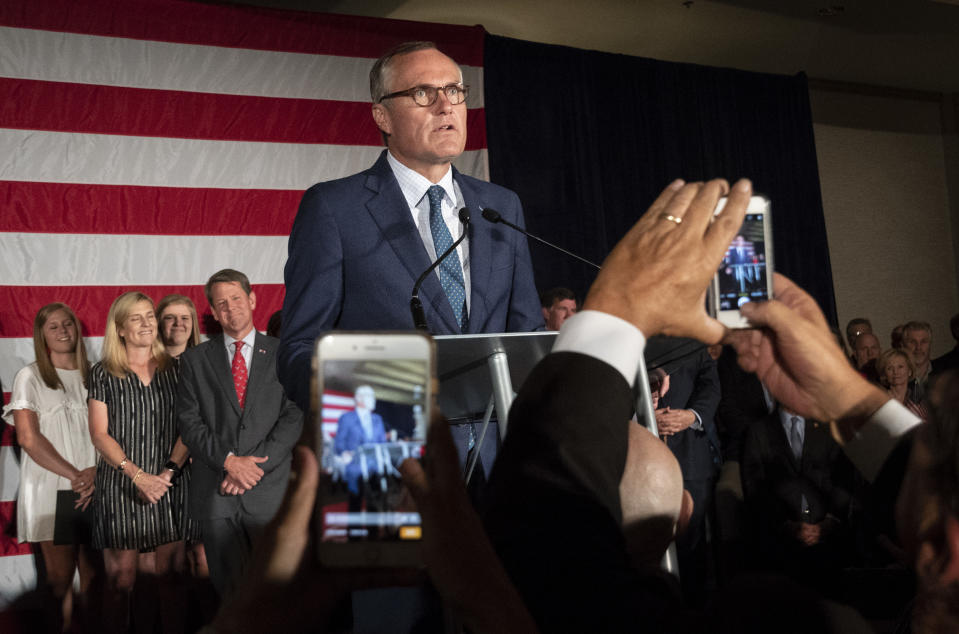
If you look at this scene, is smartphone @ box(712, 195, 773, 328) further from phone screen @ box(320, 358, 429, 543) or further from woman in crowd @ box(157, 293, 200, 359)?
woman in crowd @ box(157, 293, 200, 359)

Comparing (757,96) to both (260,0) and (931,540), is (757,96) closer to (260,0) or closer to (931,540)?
(260,0)

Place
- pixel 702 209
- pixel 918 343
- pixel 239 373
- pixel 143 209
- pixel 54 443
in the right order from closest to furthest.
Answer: pixel 702 209 < pixel 239 373 < pixel 54 443 < pixel 143 209 < pixel 918 343

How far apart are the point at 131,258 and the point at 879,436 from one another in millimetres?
4008

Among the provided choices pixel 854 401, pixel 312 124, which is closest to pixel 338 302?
pixel 854 401

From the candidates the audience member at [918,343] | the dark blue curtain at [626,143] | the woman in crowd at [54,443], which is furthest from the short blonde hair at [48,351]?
the audience member at [918,343]

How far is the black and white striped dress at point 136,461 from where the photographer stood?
3482 millimetres

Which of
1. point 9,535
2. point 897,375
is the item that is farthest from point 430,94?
point 897,375

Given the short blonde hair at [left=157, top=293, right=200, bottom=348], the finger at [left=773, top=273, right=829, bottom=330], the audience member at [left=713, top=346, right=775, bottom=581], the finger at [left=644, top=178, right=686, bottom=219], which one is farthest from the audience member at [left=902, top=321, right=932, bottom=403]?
the finger at [left=644, top=178, right=686, bottom=219]

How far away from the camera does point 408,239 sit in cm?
162

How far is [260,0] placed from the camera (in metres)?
5.06

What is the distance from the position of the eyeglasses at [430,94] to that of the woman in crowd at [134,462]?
233 centimetres

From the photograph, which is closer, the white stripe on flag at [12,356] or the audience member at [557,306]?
the white stripe on flag at [12,356]

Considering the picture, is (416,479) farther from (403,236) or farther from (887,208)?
(887,208)

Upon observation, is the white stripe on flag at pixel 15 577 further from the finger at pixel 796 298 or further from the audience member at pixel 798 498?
the finger at pixel 796 298
